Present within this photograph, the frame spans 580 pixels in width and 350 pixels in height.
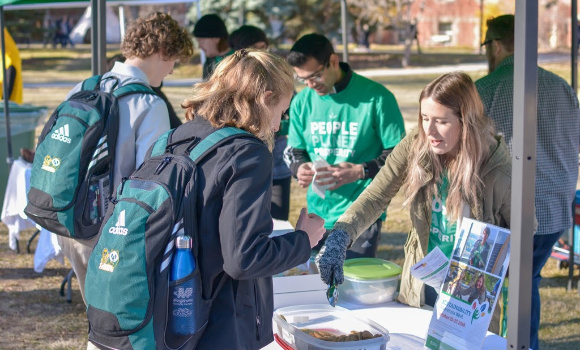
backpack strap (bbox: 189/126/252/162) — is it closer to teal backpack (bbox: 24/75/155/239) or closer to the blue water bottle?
the blue water bottle

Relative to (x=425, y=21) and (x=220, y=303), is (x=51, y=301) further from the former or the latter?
(x=425, y=21)

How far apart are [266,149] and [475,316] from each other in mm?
724

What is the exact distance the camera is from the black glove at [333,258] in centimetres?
213

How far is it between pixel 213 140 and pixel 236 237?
9.6 inches

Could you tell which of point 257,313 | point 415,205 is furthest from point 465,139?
point 257,313

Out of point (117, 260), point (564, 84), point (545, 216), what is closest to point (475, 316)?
point (117, 260)

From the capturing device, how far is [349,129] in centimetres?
364

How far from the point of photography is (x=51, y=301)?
5055 millimetres

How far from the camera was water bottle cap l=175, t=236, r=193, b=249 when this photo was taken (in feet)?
5.55

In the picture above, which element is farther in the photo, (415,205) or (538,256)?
(538,256)

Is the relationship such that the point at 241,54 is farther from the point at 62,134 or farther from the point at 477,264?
the point at 62,134

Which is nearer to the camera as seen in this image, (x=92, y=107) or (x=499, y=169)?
(x=499, y=169)

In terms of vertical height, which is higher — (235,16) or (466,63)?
(235,16)

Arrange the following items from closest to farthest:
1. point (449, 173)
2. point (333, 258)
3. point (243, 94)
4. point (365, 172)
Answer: point (243, 94) → point (333, 258) → point (449, 173) → point (365, 172)
